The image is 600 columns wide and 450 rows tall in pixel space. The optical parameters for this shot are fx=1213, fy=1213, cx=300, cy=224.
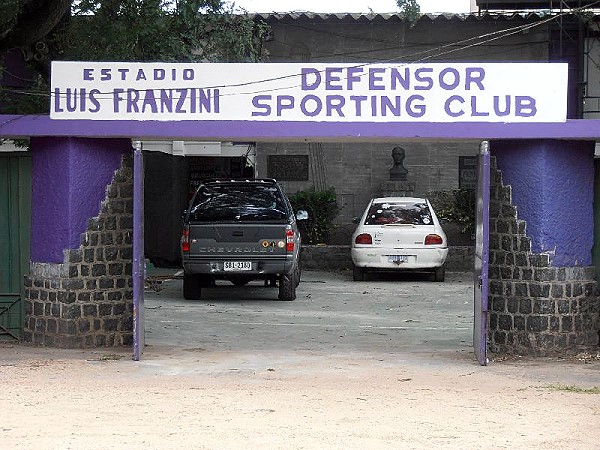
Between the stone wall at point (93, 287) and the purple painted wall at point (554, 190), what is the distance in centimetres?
405

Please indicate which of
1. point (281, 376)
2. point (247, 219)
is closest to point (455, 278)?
point (247, 219)

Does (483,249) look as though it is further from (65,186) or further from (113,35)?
(113,35)

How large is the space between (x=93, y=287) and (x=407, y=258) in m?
8.75

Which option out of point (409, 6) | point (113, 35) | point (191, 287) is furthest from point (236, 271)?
point (409, 6)

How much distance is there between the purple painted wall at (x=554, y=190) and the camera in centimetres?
1213

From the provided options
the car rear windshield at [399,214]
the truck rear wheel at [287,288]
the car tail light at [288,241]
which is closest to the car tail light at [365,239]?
the car rear windshield at [399,214]

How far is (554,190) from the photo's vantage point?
1216 centimetres

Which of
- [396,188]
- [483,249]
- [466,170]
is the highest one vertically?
[466,170]

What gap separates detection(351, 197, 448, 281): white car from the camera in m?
20.4

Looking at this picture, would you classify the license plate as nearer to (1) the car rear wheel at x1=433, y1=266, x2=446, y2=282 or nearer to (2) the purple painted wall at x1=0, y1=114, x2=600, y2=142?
(1) the car rear wheel at x1=433, y1=266, x2=446, y2=282

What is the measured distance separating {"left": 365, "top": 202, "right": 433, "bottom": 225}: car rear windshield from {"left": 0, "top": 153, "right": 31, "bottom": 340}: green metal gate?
8.70m

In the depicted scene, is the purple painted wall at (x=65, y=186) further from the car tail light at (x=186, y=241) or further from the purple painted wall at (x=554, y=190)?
the car tail light at (x=186, y=241)

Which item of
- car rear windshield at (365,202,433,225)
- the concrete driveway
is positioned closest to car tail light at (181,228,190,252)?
the concrete driveway

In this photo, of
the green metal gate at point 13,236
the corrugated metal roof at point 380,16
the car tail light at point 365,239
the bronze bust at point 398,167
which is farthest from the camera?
the bronze bust at point 398,167
